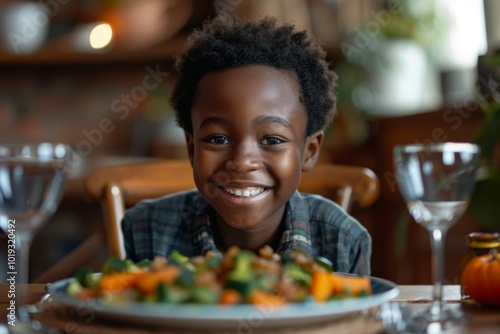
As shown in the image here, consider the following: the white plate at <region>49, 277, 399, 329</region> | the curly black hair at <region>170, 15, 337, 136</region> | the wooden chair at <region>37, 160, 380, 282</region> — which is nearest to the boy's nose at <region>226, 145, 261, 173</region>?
the curly black hair at <region>170, 15, 337, 136</region>

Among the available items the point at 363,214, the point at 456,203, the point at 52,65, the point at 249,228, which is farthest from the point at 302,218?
the point at 52,65

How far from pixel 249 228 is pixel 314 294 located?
555 mm

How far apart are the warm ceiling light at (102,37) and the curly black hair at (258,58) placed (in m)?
1.39

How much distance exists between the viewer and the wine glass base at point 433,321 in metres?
0.71

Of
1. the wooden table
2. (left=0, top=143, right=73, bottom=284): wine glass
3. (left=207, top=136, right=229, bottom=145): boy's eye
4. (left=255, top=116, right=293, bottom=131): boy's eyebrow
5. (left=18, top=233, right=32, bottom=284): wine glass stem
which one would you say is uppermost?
(left=255, top=116, right=293, bottom=131): boy's eyebrow

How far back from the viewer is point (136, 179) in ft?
4.95

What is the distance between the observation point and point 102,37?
268 centimetres

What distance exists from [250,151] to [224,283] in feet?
1.58

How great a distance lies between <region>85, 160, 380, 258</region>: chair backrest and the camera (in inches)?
56.9

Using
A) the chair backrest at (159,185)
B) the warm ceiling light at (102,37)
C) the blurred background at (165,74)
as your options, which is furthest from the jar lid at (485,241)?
the warm ceiling light at (102,37)

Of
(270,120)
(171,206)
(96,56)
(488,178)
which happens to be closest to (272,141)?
(270,120)

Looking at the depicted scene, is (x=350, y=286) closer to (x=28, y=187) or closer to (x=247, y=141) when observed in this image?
(x=28, y=187)

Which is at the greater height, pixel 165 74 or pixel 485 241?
pixel 165 74

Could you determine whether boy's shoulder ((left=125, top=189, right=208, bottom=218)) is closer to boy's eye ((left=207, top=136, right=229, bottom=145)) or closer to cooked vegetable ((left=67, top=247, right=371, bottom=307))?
boy's eye ((left=207, top=136, right=229, bottom=145))
